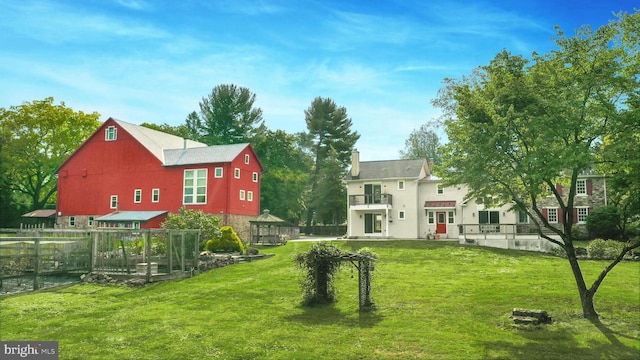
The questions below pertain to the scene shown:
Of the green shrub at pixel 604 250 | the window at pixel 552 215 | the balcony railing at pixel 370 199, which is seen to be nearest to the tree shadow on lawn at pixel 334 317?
the green shrub at pixel 604 250

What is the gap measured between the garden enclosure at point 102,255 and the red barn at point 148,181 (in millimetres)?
15326

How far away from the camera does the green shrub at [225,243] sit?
2541cm

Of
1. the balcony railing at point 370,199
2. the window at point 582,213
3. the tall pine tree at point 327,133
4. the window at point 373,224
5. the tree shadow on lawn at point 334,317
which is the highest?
the tall pine tree at point 327,133

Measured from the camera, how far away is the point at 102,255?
19.9m

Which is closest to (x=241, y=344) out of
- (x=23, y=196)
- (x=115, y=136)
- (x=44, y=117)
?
(x=115, y=136)

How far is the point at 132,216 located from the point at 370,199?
1834 centimetres

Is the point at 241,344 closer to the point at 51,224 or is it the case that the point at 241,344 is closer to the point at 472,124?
the point at 472,124

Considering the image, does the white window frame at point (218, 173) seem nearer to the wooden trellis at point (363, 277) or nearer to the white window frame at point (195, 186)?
the white window frame at point (195, 186)

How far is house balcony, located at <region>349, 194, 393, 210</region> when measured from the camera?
3800 centimetres

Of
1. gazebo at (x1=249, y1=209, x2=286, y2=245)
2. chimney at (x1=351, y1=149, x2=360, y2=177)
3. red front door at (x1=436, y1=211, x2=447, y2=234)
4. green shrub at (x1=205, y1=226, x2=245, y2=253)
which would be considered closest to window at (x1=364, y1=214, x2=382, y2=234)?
chimney at (x1=351, y1=149, x2=360, y2=177)

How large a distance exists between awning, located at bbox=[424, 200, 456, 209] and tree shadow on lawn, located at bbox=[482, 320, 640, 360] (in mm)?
25605

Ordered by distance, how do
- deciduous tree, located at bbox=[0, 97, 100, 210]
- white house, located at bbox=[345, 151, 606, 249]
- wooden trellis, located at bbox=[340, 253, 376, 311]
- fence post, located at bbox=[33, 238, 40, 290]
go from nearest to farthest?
1. wooden trellis, located at bbox=[340, 253, 376, 311]
2. fence post, located at bbox=[33, 238, 40, 290]
3. white house, located at bbox=[345, 151, 606, 249]
4. deciduous tree, located at bbox=[0, 97, 100, 210]

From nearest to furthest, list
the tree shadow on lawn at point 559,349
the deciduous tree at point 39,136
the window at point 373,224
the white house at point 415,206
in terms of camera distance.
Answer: the tree shadow on lawn at point 559,349
the white house at point 415,206
the window at point 373,224
the deciduous tree at point 39,136

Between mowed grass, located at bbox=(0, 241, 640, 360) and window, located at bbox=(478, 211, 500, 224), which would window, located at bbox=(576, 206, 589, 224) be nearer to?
window, located at bbox=(478, 211, 500, 224)
